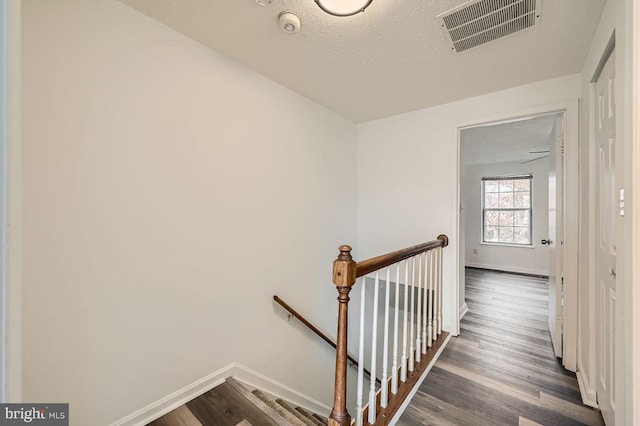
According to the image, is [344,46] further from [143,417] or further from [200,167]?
[143,417]

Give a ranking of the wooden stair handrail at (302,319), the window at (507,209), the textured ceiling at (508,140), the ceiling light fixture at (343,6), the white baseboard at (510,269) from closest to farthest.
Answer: the ceiling light fixture at (343,6)
the wooden stair handrail at (302,319)
the textured ceiling at (508,140)
the white baseboard at (510,269)
the window at (507,209)

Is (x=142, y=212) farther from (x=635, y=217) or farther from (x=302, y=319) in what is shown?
(x=635, y=217)

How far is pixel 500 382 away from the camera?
1834mm

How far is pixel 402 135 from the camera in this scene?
2914 millimetres

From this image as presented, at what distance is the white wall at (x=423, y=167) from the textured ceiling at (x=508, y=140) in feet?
1.66

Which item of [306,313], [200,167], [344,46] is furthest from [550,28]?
[306,313]

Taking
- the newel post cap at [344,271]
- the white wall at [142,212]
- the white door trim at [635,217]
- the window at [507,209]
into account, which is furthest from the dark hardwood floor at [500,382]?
the window at [507,209]

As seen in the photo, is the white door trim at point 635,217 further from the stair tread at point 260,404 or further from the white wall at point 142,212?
the white wall at point 142,212

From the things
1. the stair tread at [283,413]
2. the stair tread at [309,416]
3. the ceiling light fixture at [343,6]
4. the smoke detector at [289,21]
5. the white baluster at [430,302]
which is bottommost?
the stair tread at [309,416]

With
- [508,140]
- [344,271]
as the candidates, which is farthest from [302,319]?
[508,140]

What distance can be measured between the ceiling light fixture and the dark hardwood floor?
92.1 inches

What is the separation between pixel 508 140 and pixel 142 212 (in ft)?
15.7
